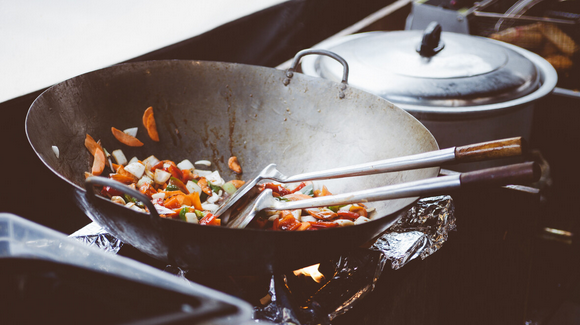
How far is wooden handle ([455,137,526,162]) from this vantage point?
0.78 metres

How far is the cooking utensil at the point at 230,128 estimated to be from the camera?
848 mm

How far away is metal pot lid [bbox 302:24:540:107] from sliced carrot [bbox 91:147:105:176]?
0.88m

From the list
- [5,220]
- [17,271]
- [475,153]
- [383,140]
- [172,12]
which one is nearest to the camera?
[17,271]

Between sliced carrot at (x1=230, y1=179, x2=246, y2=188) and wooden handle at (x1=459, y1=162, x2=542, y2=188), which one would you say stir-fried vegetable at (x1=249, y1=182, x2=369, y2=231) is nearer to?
sliced carrot at (x1=230, y1=179, x2=246, y2=188)

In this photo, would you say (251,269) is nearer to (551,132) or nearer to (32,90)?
(32,90)

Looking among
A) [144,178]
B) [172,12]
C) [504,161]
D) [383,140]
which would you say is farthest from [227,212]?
[504,161]

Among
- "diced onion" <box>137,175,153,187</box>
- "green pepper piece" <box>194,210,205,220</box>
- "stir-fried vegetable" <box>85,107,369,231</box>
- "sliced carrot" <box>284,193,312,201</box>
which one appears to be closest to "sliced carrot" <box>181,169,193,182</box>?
"stir-fried vegetable" <box>85,107,369,231</box>

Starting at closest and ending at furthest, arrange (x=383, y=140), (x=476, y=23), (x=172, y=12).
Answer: (x=383, y=140) → (x=172, y=12) → (x=476, y=23)

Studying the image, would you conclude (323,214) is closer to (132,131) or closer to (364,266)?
(364,266)

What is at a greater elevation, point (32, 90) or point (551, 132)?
point (32, 90)

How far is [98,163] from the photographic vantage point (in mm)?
1201

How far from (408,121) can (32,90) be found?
1.14 meters

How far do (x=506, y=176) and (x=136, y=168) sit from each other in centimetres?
101

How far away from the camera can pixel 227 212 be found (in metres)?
1.14
